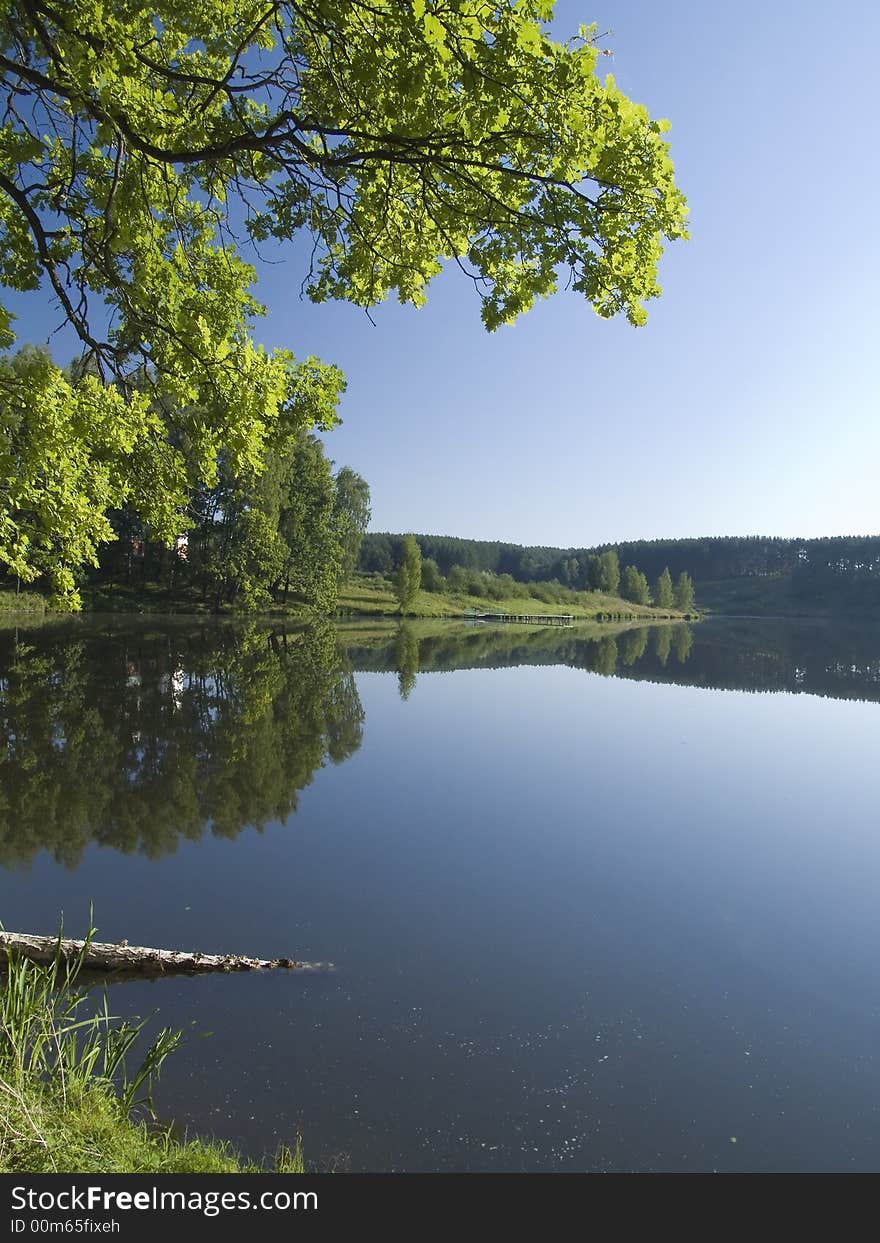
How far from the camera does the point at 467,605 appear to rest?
4422 inches

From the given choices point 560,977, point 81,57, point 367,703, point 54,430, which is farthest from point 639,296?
point 367,703

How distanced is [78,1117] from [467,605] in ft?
355

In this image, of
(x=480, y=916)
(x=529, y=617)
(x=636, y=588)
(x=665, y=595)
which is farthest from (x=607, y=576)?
(x=480, y=916)

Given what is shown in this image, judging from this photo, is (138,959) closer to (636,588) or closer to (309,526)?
(309,526)

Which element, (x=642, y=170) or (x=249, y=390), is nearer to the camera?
(x=642, y=170)

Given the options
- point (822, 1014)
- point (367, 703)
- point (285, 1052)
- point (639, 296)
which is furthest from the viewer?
point (367, 703)

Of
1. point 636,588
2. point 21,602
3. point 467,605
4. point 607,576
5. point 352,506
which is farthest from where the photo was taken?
point 607,576

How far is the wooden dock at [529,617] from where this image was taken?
105 meters

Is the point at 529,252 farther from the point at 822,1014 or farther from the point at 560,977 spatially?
the point at 822,1014

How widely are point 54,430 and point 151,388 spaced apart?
133 centimetres

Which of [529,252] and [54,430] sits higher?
[529,252]

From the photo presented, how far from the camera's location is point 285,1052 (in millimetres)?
6168

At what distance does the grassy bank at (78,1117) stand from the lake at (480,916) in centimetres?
38

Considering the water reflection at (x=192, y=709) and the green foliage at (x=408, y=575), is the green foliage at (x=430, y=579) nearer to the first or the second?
the green foliage at (x=408, y=575)
